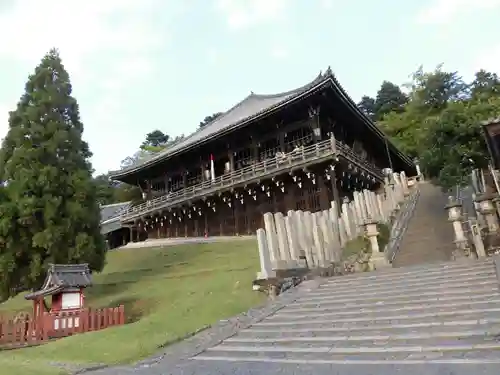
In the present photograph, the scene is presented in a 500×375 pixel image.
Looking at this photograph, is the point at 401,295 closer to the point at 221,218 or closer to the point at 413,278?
the point at 413,278

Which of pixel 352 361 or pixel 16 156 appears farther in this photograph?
pixel 16 156

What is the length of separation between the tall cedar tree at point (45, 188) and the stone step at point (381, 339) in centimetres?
1133

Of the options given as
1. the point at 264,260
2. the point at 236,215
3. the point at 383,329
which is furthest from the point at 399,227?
the point at 236,215

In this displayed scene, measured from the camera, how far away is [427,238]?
1484cm

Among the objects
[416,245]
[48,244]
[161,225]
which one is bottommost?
[416,245]

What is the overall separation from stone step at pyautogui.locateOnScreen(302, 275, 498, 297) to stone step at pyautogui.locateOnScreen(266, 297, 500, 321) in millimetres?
911

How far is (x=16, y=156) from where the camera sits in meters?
16.5

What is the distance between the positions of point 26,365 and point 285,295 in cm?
516

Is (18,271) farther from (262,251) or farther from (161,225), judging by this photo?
(161,225)

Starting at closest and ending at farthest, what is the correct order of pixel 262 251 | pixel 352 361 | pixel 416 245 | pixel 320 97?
pixel 352 361 → pixel 262 251 → pixel 416 245 → pixel 320 97

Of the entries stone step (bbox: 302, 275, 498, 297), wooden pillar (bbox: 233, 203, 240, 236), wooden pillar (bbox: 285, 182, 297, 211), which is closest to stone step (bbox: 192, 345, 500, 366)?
stone step (bbox: 302, 275, 498, 297)

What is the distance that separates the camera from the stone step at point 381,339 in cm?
473

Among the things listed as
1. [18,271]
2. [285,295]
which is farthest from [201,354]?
[18,271]

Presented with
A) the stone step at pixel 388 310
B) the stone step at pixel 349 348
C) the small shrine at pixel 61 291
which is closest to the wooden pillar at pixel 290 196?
the small shrine at pixel 61 291
